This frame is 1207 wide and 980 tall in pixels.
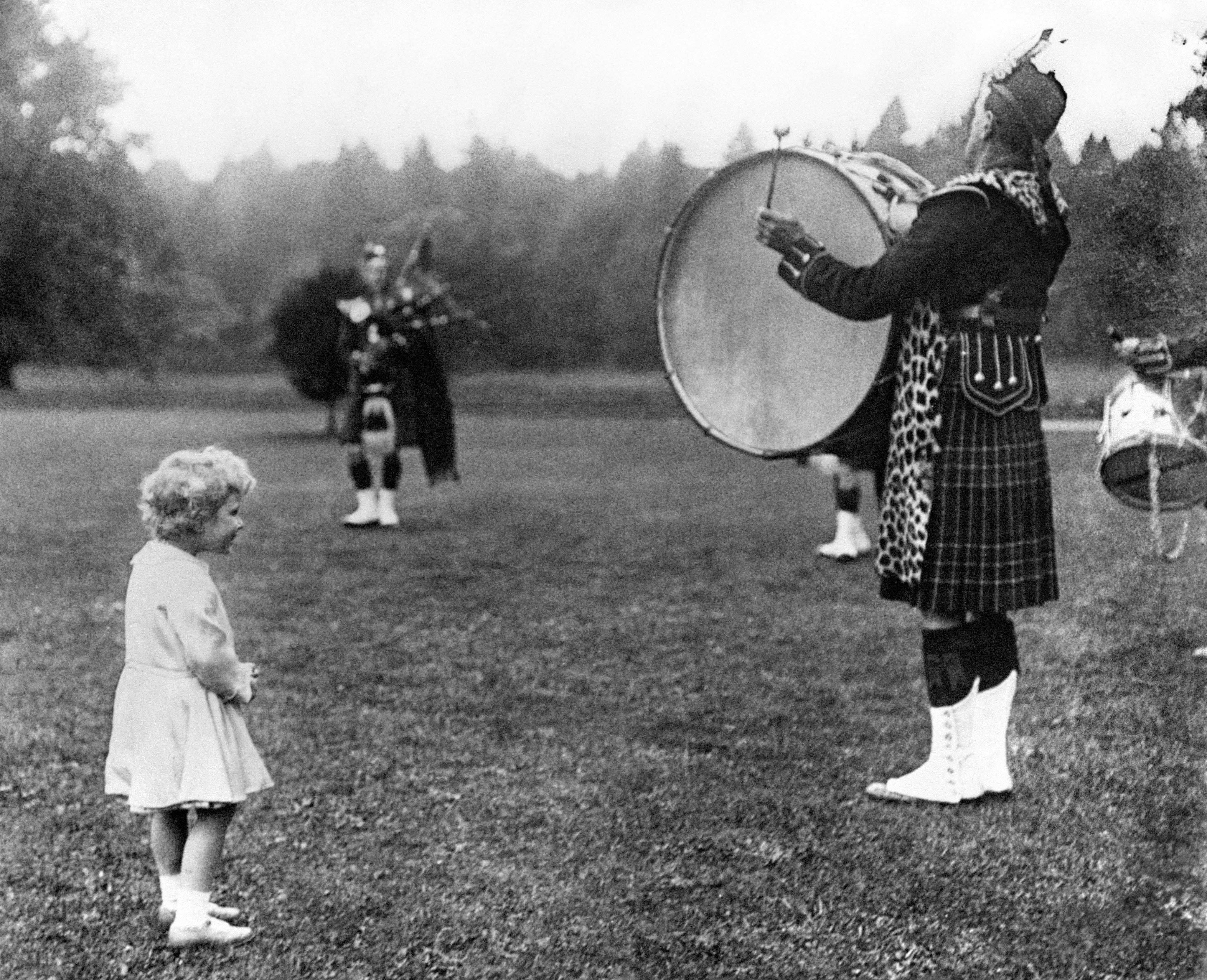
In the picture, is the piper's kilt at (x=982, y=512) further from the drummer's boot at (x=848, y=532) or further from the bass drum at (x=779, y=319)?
the drummer's boot at (x=848, y=532)

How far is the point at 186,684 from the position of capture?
250 cm

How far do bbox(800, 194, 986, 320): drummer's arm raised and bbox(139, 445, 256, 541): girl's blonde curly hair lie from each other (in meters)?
1.27

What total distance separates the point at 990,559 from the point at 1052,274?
64 cm

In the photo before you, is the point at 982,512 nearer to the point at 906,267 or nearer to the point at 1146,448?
the point at 1146,448

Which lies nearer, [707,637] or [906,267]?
[906,267]

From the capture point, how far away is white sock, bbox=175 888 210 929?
2.49m

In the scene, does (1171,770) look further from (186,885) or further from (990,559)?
(186,885)

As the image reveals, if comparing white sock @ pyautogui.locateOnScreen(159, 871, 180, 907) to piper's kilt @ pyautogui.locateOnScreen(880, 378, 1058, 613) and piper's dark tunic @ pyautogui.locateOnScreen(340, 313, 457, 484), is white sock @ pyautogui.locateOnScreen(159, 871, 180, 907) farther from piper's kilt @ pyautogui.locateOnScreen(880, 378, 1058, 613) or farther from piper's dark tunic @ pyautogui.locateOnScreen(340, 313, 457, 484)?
piper's dark tunic @ pyautogui.locateOnScreen(340, 313, 457, 484)

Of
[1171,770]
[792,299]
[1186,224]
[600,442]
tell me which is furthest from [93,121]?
[600,442]

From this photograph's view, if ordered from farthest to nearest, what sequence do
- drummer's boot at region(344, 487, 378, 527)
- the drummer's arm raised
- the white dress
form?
drummer's boot at region(344, 487, 378, 527)
the drummer's arm raised
the white dress

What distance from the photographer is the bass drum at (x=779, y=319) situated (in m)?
3.14

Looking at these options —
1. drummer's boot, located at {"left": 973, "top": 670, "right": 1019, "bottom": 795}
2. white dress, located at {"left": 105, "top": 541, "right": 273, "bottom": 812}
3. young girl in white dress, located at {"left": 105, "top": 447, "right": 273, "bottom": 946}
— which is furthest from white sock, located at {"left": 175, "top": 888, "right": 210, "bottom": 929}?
drummer's boot, located at {"left": 973, "top": 670, "right": 1019, "bottom": 795}

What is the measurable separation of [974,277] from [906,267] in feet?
0.57

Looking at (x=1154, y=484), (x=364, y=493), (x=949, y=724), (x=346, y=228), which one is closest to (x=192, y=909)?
(x=949, y=724)
